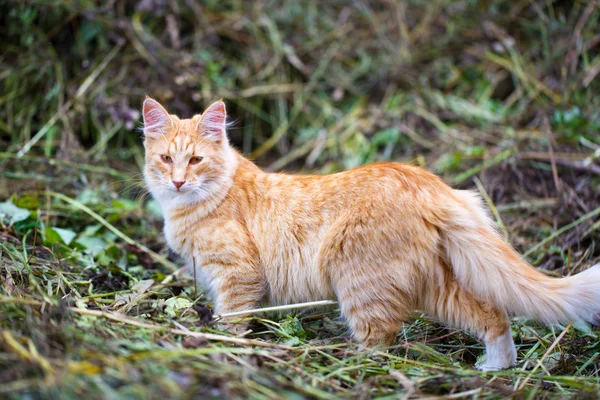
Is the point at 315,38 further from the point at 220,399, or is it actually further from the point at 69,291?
the point at 220,399

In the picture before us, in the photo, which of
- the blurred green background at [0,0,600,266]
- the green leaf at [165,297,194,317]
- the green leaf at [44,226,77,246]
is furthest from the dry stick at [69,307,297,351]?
the blurred green background at [0,0,600,266]

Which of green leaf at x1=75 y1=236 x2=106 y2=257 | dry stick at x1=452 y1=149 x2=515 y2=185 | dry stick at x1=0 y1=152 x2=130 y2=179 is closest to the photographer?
green leaf at x1=75 y1=236 x2=106 y2=257

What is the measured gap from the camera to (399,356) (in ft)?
9.27

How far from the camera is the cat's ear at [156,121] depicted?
11.4 feet

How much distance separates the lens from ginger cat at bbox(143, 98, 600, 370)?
273cm

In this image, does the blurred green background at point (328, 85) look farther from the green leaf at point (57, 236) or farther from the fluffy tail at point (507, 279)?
the fluffy tail at point (507, 279)

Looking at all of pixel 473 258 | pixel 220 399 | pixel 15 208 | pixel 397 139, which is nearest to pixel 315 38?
pixel 397 139

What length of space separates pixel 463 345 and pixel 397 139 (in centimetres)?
293

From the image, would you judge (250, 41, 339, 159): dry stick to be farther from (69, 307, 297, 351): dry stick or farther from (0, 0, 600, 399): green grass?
(69, 307, 297, 351): dry stick

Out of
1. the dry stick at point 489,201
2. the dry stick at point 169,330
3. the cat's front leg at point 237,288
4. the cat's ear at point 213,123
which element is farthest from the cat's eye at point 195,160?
the dry stick at point 489,201

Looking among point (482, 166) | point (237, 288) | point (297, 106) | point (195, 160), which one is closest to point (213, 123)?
point (195, 160)

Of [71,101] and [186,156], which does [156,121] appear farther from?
[71,101]

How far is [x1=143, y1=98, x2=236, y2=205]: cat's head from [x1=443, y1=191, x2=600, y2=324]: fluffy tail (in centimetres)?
145

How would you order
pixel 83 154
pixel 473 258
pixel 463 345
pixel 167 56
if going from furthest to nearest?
1. pixel 167 56
2. pixel 83 154
3. pixel 463 345
4. pixel 473 258
